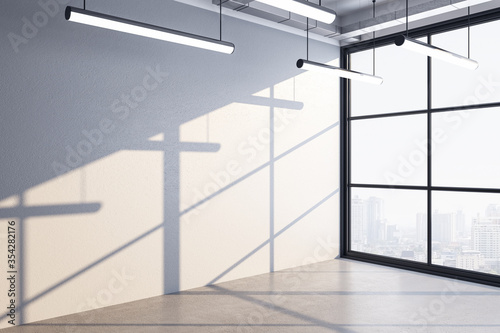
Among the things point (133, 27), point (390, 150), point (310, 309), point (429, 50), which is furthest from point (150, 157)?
point (390, 150)

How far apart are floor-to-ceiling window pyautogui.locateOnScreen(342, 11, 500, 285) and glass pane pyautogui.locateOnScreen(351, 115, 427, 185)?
0.05ft

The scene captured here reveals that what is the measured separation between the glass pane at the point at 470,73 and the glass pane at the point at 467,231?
1283 mm

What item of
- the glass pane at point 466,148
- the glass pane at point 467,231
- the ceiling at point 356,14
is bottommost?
the glass pane at point 467,231

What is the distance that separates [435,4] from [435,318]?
12.3ft

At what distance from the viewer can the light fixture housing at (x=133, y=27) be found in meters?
3.67

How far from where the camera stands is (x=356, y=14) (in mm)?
6719

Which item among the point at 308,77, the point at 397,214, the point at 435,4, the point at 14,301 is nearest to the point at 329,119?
the point at 308,77

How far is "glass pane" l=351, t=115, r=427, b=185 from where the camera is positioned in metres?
6.59

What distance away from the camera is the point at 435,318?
449cm

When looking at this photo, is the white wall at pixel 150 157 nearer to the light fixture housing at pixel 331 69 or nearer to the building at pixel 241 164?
the building at pixel 241 164

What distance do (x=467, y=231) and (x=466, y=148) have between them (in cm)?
111

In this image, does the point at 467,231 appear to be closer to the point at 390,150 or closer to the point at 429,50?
the point at 390,150

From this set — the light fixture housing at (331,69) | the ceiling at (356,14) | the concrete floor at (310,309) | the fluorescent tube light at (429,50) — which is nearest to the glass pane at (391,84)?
the ceiling at (356,14)

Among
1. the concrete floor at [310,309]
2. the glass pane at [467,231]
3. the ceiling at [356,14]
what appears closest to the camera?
the concrete floor at [310,309]
